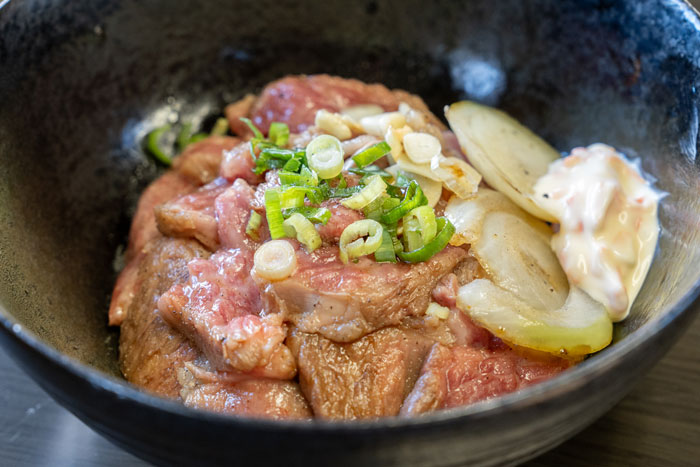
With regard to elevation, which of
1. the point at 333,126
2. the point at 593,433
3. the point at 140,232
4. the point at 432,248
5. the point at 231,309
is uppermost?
the point at 333,126

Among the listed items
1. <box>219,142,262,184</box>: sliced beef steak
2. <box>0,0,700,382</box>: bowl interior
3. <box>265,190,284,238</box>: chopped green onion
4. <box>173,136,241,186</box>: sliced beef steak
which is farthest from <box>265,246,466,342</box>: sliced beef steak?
<box>173,136,241,186</box>: sliced beef steak

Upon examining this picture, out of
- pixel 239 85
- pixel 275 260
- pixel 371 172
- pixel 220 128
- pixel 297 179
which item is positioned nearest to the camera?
pixel 275 260

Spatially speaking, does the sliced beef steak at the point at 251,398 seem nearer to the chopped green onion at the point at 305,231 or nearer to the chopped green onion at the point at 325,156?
the chopped green onion at the point at 305,231

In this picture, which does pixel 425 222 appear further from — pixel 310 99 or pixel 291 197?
pixel 310 99

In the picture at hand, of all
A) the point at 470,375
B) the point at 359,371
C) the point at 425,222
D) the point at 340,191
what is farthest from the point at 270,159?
the point at 470,375

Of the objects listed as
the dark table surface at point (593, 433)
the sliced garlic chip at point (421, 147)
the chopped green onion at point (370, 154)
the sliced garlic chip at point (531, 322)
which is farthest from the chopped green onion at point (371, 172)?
the dark table surface at point (593, 433)

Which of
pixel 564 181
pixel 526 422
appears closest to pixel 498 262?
pixel 564 181

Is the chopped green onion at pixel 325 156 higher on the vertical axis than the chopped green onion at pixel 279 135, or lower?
higher
